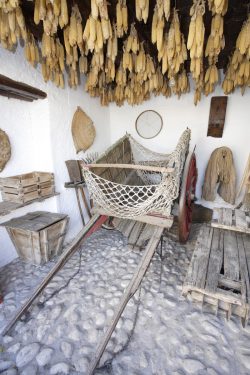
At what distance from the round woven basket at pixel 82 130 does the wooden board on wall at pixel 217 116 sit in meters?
2.39

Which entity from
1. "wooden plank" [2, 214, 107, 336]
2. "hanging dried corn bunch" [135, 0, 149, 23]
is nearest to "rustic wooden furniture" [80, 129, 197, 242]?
"wooden plank" [2, 214, 107, 336]

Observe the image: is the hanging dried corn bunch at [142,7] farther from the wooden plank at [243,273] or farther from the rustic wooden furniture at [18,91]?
the wooden plank at [243,273]

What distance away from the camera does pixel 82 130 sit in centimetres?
378

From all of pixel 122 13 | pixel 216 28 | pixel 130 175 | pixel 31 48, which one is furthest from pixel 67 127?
pixel 216 28

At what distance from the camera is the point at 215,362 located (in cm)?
162

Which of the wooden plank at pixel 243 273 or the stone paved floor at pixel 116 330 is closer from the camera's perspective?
the stone paved floor at pixel 116 330

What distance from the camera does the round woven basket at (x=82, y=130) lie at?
3.59 metres

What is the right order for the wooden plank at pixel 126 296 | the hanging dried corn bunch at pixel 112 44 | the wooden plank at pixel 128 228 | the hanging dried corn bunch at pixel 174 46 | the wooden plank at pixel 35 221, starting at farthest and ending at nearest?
the wooden plank at pixel 128 228 < the wooden plank at pixel 35 221 < the hanging dried corn bunch at pixel 112 44 < the hanging dried corn bunch at pixel 174 46 < the wooden plank at pixel 126 296

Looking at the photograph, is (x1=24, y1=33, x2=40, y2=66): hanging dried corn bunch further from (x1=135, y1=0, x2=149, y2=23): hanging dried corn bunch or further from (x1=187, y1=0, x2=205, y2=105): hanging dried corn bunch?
(x1=187, y1=0, x2=205, y2=105): hanging dried corn bunch

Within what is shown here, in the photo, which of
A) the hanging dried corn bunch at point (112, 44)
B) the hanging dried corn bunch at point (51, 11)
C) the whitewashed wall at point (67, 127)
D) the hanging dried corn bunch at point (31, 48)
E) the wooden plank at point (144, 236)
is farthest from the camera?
the wooden plank at point (144, 236)

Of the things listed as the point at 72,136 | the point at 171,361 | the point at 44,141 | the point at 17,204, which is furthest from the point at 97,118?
the point at 171,361

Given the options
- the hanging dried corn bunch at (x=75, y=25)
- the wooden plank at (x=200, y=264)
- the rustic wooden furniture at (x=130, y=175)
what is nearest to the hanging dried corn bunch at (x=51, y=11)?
the hanging dried corn bunch at (x=75, y=25)

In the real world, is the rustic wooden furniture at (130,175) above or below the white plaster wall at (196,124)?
below

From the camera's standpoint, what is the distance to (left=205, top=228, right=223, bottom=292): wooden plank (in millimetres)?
1940
